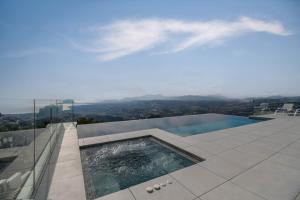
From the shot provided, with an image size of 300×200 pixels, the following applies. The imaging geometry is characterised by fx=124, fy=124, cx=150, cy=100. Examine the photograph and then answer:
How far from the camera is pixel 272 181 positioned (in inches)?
80.9

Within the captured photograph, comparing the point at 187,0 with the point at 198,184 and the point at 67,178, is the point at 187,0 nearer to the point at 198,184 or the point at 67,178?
the point at 198,184

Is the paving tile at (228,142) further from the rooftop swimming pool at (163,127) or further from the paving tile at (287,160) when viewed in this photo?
the rooftop swimming pool at (163,127)

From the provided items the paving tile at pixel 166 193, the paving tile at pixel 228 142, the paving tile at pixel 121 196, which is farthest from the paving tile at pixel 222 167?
the paving tile at pixel 121 196

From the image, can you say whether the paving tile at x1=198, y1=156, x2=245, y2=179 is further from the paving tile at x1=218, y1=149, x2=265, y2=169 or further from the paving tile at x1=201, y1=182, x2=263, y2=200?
the paving tile at x1=201, y1=182, x2=263, y2=200

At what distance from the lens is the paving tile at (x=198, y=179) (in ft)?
6.30

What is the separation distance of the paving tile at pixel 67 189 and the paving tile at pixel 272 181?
2.50 m

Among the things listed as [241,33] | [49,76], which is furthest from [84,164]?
[241,33]

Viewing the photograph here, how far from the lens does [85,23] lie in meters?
4.83

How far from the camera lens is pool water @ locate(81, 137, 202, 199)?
232 cm

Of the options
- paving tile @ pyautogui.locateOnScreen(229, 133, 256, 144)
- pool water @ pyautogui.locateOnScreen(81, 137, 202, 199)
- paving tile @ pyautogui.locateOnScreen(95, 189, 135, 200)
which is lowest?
pool water @ pyautogui.locateOnScreen(81, 137, 202, 199)

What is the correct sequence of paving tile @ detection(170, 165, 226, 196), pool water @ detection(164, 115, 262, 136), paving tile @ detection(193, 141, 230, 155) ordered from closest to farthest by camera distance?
1. paving tile @ detection(170, 165, 226, 196)
2. paving tile @ detection(193, 141, 230, 155)
3. pool water @ detection(164, 115, 262, 136)

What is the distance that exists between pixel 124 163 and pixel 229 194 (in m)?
2.28

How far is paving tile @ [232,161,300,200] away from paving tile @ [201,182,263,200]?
0.13 meters

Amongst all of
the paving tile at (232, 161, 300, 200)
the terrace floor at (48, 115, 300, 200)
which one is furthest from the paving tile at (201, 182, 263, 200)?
the paving tile at (232, 161, 300, 200)
